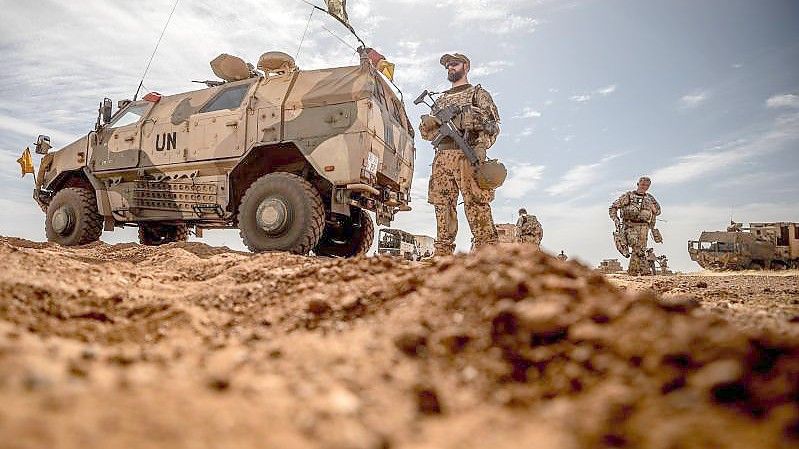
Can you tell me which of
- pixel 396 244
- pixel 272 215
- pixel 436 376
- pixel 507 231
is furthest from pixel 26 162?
pixel 507 231

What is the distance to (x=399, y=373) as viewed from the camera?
0.93 meters

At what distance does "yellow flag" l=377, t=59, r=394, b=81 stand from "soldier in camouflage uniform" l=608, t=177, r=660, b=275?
20.4 ft

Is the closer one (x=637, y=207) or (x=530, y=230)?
(x=637, y=207)

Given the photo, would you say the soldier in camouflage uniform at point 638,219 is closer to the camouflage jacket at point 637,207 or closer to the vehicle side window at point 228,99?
the camouflage jacket at point 637,207

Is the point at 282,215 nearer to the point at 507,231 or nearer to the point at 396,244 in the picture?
the point at 396,244

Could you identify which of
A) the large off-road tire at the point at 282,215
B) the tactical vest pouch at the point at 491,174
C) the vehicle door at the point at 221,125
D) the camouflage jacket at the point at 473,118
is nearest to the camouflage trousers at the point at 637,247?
the camouflage jacket at the point at 473,118

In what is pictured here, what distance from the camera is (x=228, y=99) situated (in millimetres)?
5156

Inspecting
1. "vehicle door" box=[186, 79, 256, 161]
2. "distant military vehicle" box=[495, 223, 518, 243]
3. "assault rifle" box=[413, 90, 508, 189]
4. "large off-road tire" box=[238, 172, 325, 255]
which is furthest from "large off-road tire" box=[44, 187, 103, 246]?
"distant military vehicle" box=[495, 223, 518, 243]

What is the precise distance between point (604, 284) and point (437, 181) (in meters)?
3.76

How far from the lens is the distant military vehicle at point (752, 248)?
14664 millimetres

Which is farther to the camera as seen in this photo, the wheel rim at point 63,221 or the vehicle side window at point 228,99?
the wheel rim at point 63,221

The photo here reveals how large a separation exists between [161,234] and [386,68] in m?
4.13

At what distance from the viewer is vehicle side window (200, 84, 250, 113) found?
16.7 feet

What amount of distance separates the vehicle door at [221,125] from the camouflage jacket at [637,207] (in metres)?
7.91
